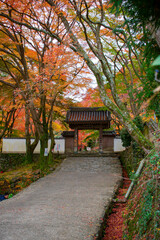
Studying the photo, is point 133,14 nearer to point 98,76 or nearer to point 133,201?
point 133,201

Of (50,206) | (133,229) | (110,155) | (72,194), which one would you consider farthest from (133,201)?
(110,155)

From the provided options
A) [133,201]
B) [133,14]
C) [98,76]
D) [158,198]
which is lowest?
[133,201]

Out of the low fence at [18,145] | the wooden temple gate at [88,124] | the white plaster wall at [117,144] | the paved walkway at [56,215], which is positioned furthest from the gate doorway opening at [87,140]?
the paved walkway at [56,215]

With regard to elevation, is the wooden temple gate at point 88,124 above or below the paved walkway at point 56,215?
above

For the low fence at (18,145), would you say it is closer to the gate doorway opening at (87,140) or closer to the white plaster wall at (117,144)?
the white plaster wall at (117,144)

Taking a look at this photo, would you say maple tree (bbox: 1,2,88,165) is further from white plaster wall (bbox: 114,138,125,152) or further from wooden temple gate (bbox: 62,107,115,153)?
white plaster wall (bbox: 114,138,125,152)

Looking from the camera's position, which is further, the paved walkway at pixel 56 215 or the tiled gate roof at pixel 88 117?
the tiled gate roof at pixel 88 117

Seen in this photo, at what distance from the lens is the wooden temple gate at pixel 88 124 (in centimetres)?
1421

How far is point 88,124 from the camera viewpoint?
14977 mm

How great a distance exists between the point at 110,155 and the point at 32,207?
10.2 metres

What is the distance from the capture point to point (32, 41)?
9.36 meters

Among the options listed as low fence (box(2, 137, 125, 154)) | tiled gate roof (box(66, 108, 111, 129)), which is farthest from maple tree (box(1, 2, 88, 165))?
low fence (box(2, 137, 125, 154))

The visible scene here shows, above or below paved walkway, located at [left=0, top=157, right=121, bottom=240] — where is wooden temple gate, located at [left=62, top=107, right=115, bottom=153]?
above

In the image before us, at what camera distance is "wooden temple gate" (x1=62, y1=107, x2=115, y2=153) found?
14211 millimetres
